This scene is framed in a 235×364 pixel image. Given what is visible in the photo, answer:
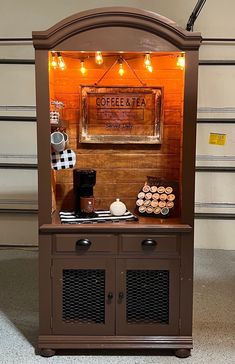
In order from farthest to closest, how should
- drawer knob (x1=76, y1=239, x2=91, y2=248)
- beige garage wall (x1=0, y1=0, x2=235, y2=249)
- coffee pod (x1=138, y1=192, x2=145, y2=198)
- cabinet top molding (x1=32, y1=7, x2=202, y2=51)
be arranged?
1. beige garage wall (x1=0, y1=0, x2=235, y2=249)
2. coffee pod (x1=138, y1=192, x2=145, y2=198)
3. drawer knob (x1=76, y1=239, x2=91, y2=248)
4. cabinet top molding (x1=32, y1=7, x2=202, y2=51)

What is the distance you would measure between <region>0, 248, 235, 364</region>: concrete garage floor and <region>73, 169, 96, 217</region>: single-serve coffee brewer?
2.75 feet

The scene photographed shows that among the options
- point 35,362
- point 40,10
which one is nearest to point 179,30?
point 35,362

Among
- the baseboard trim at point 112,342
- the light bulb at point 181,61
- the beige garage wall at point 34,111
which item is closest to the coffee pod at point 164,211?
the baseboard trim at point 112,342

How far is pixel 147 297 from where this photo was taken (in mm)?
2494

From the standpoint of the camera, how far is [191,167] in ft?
7.90

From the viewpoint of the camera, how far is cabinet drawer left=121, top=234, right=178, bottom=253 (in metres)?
2.44

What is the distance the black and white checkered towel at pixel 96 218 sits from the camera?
2504 mm

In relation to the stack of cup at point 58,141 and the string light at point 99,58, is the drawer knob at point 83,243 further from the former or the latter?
the string light at point 99,58

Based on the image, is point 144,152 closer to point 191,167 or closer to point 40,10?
point 191,167

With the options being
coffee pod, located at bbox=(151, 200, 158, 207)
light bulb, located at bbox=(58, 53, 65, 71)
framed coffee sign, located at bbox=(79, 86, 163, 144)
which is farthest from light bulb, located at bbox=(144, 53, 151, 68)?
coffee pod, located at bbox=(151, 200, 158, 207)

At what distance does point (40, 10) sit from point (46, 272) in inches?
121

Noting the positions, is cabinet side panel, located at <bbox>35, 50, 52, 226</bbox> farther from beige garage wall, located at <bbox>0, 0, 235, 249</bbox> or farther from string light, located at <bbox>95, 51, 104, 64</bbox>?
beige garage wall, located at <bbox>0, 0, 235, 249</bbox>

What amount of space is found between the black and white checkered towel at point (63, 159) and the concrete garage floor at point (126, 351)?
1107 millimetres

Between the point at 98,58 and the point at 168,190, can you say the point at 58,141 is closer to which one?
the point at 98,58
